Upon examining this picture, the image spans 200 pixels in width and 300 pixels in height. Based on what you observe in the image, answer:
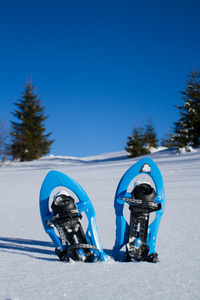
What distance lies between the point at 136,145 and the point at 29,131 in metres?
8.88

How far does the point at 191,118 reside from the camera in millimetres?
17266

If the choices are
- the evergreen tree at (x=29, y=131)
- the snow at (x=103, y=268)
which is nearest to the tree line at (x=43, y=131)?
the evergreen tree at (x=29, y=131)

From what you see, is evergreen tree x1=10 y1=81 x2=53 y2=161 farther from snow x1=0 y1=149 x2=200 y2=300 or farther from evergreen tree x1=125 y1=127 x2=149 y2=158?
snow x1=0 y1=149 x2=200 y2=300

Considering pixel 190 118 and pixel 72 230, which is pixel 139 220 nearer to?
pixel 72 230

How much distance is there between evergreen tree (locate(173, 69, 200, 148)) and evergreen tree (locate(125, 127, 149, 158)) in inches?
129

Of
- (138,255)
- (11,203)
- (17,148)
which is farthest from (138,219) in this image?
(17,148)

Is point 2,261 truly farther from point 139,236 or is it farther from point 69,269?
point 139,236

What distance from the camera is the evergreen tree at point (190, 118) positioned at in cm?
1684

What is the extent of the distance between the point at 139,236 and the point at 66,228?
51 cm

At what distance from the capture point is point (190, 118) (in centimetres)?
1733

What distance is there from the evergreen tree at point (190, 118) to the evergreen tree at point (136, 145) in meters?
3.27

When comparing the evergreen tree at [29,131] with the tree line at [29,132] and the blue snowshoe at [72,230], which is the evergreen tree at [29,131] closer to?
the tree line at [29,132]

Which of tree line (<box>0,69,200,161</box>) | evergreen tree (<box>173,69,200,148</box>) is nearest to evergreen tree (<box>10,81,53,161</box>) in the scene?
tree line (<box>0,69,200,161</box>)

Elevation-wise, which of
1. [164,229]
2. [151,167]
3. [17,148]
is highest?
[17,148]
